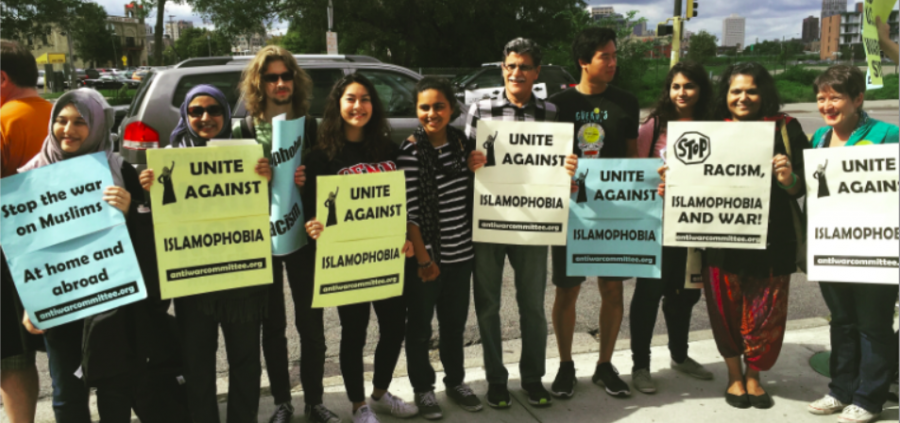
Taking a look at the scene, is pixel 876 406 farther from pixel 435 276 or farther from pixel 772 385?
pixel 435 276

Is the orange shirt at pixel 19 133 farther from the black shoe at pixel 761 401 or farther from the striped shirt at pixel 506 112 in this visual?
the black shoe at pixel 761 401

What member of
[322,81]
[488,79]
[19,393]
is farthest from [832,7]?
[19,393]

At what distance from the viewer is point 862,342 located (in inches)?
128

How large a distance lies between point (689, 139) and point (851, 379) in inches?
59.2

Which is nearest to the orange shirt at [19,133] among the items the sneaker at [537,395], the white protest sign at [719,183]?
the sneaker at [537,395]

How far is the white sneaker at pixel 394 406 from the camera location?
3.37 m

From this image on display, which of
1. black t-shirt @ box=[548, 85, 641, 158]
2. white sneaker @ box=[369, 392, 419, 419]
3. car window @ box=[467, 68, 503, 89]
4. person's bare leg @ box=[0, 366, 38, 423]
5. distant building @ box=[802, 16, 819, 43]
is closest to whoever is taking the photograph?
person's bare leg @ box=[0, 366, 38, 423]

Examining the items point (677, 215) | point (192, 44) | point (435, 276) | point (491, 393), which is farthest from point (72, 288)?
point (192, 44)

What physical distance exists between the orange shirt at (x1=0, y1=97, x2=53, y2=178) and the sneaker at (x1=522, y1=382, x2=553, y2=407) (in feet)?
8.86

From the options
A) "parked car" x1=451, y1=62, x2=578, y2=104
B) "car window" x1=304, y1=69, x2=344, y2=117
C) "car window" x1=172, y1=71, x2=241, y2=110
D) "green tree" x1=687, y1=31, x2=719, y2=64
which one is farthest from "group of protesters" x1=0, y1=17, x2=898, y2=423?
"green tree" x1=687, y1=31, x2=719, y2=64

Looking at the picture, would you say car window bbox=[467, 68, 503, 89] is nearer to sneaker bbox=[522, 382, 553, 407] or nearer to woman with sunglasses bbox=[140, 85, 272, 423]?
sneaker bbox=[522, 382, 553, 407]

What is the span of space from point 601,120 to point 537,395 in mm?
1519

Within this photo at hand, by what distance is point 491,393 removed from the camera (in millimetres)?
3510

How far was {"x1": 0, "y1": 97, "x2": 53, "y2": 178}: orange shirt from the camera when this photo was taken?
A: 293 cm
